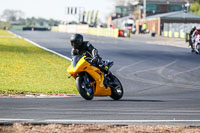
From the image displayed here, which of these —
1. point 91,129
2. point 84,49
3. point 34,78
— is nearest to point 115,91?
point 84,49

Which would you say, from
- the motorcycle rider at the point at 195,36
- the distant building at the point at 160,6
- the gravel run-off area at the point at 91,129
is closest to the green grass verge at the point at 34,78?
the gravel run-off area at the point at 91,129

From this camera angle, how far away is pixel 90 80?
13.4 metres

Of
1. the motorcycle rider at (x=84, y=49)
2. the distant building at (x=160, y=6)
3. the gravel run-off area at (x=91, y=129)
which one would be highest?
the distant building at (x=160, y=6)

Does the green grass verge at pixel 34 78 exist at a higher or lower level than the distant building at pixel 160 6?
lower

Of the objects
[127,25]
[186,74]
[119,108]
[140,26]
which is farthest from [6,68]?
[127,25]

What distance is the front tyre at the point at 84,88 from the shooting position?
12760 mm

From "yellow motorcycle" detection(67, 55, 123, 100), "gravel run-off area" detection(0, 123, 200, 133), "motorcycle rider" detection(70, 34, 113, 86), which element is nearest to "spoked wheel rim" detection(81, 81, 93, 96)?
→ "yellow motorcycle" detection(67, 55, 123, 100)

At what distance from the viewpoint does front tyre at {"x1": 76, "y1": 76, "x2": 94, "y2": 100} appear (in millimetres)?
12760

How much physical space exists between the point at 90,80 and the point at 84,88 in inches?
17.5

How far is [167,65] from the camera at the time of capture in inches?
1190

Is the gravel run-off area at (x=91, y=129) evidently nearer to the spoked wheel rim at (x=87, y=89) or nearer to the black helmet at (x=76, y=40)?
the spoked wheel rim at (x=87, y=89)

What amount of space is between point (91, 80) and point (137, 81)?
9.04m

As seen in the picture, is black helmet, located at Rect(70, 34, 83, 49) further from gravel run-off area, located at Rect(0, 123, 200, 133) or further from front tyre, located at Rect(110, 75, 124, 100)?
gravel run-off area, located at Rect(0, 123, 200, 133)

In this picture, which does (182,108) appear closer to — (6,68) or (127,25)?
(6,68)
